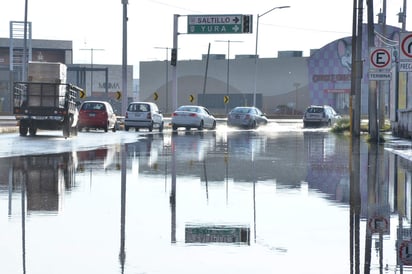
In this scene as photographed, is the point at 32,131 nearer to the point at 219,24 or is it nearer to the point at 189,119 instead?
the point at 189,119

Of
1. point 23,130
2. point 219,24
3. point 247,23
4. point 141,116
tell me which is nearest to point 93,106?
point 141,116

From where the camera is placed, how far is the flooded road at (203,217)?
31.0 feet

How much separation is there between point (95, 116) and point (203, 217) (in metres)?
36.1

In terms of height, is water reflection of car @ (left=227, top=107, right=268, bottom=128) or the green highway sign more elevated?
the green highway sign

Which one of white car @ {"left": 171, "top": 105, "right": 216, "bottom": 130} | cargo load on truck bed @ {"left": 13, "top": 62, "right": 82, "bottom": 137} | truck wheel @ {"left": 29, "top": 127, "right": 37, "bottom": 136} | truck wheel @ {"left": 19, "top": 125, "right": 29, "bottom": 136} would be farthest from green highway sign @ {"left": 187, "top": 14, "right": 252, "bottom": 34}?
truck wheel @ {"left": 19, "top": 125, "right": 29, "bottom": 136}

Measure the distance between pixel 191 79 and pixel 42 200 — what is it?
4964 inches

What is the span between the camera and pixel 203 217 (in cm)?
1293

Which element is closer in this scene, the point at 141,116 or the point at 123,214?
the point at 123,214

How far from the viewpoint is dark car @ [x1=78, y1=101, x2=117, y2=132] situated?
159ft

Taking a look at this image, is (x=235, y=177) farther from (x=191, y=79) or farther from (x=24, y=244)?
(x=191, y=79)

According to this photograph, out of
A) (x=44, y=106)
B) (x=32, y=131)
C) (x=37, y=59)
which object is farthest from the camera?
(x=37, y=59)

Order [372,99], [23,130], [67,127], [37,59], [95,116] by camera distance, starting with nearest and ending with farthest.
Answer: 1. [372,99]
2. [67,127]
3. [23,130]
4. [95,116]
5. [37,59]

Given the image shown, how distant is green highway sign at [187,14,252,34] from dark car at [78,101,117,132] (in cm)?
1227

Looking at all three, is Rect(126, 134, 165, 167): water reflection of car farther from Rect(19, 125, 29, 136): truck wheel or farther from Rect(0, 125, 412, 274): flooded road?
Rect(19, 125, 29, 136): truck wheel
